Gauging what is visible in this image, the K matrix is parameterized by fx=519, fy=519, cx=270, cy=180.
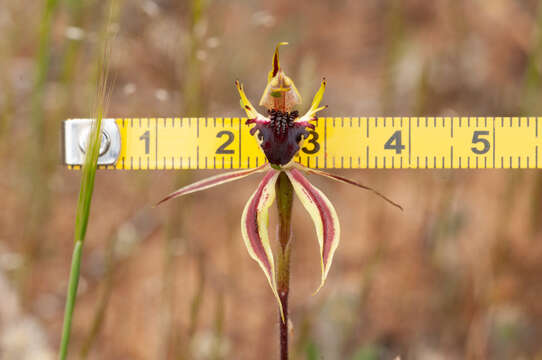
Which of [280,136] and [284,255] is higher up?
[280,136]

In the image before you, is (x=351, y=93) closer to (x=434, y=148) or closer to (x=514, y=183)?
(x=514, y=183)

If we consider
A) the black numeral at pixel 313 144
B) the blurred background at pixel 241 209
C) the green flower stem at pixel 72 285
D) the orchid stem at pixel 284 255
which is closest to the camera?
the green flower stem at pixel 72 285

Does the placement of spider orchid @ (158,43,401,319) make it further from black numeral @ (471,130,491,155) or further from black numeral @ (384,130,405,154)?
black numeral @ (471,130,491,155)

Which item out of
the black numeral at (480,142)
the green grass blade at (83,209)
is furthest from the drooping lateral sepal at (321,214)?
the black numeral at (480,142)

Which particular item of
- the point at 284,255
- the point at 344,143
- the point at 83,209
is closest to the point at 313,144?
the point at 344,143

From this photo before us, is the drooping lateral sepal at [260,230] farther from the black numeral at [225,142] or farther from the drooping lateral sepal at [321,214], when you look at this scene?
the black numeral at [225,142]

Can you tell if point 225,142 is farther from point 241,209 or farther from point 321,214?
point 241,209
